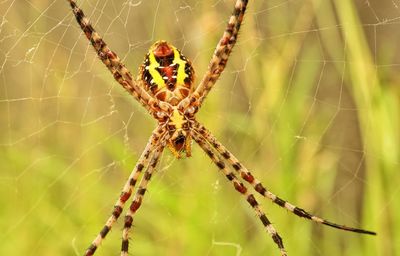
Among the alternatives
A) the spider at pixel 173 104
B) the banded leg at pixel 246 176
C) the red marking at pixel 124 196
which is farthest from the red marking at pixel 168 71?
the red marking at pixel 124 196

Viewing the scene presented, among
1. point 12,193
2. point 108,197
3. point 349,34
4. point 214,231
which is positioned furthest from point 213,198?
point 12,193

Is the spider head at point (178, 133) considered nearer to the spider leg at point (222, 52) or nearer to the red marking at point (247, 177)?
the spider leg at point (222, 52)

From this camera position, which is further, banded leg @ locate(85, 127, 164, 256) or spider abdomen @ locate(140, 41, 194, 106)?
banded leg @ locate(85, 127, 164, 256)

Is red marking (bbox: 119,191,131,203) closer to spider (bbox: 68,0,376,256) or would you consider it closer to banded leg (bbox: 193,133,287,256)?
spider (bbox: 68,0,376,256)

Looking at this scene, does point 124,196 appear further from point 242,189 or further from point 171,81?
point 171,81

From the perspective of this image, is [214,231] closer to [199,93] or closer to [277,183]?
[277,183]

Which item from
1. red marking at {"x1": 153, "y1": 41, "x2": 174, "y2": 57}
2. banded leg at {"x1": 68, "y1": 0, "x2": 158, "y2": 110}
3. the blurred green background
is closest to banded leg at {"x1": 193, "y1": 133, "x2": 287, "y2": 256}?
Answer: the blurred green background
